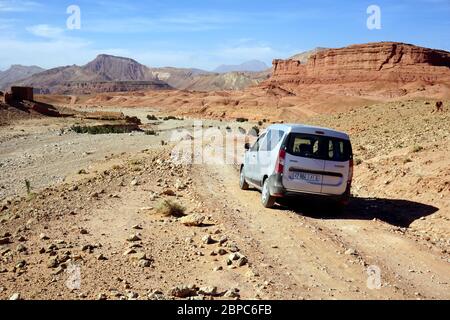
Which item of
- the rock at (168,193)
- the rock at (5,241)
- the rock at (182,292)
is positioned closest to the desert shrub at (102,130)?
the rock at (168,193)

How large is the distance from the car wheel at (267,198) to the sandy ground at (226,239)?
0.20 meters

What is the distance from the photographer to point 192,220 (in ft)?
29.6

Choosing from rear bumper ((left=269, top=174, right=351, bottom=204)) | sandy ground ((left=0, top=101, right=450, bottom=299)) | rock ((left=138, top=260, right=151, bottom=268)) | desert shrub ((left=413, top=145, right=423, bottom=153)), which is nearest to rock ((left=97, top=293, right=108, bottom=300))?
sandy ground ((left=0, top=101, right=450, bottom=299))

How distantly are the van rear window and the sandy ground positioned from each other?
1245 mm

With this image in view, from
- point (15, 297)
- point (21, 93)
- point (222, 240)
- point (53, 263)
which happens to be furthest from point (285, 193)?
point (21, 93)

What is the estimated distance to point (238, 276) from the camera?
652cm

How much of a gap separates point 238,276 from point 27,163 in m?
20.1

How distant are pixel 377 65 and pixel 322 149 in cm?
9448

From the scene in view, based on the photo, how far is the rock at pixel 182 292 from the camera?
585cm

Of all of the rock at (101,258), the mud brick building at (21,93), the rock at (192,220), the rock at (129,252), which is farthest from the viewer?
the mud brick building at (21,93)

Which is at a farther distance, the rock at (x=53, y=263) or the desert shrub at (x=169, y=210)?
the desert shrub at (x=169, y=210)

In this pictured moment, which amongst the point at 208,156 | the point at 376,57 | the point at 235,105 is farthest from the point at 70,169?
the point at 376,57

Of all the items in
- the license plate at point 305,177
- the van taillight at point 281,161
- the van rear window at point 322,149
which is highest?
the van rear window at point 322,149

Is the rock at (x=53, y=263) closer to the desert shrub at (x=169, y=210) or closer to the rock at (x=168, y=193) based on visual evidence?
the desert shrub at (x=169, y=210)
